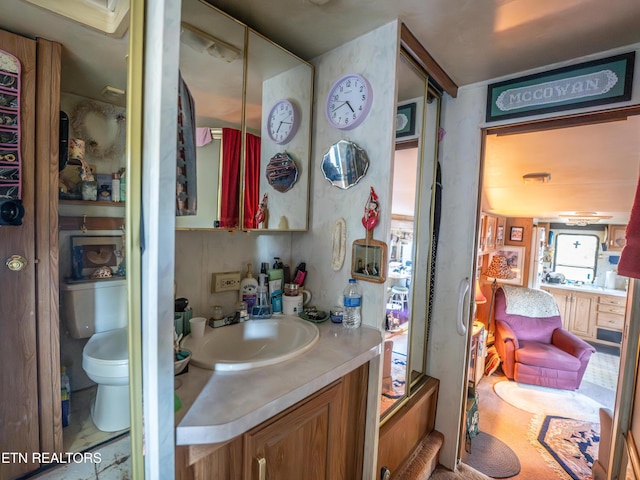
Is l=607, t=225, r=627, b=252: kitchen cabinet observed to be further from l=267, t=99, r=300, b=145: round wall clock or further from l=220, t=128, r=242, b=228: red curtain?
l=220, t=128, r=242, b=228: red curtain

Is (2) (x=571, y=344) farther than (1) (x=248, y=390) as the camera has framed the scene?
Yes

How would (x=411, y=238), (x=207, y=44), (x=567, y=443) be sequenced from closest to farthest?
(x=207, y=44) → (x=411, y=238) → (x=567, y=443)

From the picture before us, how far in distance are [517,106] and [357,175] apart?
0.97 meters

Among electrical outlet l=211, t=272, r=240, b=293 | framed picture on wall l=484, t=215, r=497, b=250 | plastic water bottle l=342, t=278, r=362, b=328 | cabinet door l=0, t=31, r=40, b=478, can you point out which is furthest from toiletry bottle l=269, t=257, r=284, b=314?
framed picture on wall l=484, t=215, r=497, b=250

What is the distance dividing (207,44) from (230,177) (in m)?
0.48

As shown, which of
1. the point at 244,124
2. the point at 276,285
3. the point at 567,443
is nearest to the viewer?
the point at 244,124

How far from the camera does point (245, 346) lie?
3.82ft

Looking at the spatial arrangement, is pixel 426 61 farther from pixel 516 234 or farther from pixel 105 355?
pixel 516 234

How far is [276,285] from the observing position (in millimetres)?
1361

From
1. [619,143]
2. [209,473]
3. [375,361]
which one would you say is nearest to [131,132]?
[209,473]

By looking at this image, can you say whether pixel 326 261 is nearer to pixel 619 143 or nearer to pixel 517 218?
pixel 619 143

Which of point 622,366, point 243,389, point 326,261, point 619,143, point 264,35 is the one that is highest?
point 264,35

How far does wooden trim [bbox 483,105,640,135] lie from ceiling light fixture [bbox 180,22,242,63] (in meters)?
1.35

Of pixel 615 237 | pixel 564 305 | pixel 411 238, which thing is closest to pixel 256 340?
pixel 411 238
